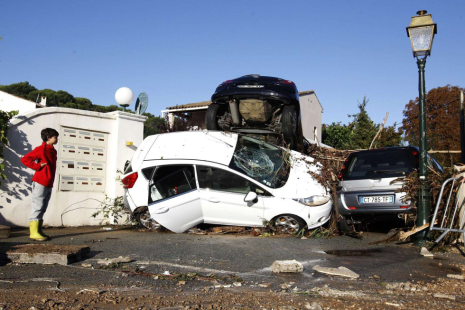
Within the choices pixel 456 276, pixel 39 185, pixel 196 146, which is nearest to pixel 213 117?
pixel 196 146

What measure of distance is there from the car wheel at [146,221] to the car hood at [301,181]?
244cm

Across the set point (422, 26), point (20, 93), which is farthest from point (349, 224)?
point (20, 93)

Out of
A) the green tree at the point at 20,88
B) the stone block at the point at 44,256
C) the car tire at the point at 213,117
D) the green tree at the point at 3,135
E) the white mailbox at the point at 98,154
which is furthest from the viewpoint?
the green tree at the point at 20,88

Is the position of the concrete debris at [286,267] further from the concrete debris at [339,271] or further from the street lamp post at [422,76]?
the street lamp post at [422,76]

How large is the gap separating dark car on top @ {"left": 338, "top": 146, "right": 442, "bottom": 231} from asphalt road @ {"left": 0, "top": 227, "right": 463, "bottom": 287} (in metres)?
0.54

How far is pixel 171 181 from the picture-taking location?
28.1 feet

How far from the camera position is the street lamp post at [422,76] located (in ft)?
25.0

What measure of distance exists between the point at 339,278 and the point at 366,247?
2612 mm

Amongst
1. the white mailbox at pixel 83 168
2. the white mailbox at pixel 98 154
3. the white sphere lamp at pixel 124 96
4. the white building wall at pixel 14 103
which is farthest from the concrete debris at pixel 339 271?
the white building wall at pixel 14 103

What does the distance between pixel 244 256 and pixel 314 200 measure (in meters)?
2.58

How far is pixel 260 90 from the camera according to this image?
945 cm

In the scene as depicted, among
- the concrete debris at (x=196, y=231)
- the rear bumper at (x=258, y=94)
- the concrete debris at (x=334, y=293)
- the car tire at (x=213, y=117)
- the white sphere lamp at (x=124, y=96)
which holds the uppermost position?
the white sphere lamp at (x=124, y=96)

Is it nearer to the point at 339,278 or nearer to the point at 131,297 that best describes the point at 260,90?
the point at 339,278

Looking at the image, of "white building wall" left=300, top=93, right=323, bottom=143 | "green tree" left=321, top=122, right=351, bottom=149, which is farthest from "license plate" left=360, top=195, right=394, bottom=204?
"green tree" left=321, top=122, right=351, bottom=149
